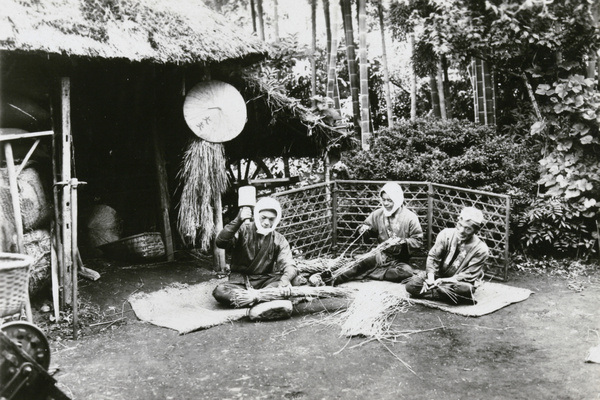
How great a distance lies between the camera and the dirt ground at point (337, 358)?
493cm

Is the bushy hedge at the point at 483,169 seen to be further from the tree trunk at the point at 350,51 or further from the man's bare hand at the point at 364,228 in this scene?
the tree trunk at the point at 350,51

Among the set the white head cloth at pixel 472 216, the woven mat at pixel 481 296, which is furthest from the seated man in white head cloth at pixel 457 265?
the woven mat at pixel 481 296

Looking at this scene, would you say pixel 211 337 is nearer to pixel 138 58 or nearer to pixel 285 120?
pixel 138 58

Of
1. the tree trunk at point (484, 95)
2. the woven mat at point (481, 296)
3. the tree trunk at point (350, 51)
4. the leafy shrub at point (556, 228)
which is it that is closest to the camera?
the woven mat at point (481, 296)

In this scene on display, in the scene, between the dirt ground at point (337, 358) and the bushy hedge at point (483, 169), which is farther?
the bushy hedge at point (483, 169)

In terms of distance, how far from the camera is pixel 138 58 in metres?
7.24

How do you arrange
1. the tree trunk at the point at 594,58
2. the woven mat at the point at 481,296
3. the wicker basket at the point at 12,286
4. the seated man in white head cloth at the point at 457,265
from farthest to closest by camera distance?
the tree trunk at the point at 594,58, the seated man in white head cloth at the point at 457,265, the woven mat at the point at 481,296, the wicker basket at the point at 12,286

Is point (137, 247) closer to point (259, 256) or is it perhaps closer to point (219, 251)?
point (219, 251)

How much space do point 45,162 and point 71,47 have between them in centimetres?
173

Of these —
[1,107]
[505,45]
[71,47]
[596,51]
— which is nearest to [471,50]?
[505,45]

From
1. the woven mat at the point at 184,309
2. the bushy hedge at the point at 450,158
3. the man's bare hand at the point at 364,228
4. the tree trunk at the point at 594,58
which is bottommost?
the woven mat at the point at 184,309

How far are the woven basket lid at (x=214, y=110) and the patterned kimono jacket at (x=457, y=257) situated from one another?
10.5 feet

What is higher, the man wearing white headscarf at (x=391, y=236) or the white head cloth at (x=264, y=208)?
the white head cloth at (x=264, y=208)

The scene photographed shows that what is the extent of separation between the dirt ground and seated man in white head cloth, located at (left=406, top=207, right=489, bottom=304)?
27 cm
